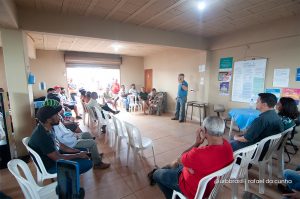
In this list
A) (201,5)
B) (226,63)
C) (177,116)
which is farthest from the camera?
(177,116)

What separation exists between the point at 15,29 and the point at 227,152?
346 centimetres

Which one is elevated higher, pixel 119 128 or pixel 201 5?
pixel 201 5

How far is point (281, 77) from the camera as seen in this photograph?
347 cm

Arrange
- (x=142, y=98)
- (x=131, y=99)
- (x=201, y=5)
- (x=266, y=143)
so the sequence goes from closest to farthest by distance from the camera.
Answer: (x=266, y=143) < (x=201, y=5) < (x=142, y=98) < (x=131, y=99)

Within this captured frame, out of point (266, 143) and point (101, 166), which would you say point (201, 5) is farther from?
point (101, 166)

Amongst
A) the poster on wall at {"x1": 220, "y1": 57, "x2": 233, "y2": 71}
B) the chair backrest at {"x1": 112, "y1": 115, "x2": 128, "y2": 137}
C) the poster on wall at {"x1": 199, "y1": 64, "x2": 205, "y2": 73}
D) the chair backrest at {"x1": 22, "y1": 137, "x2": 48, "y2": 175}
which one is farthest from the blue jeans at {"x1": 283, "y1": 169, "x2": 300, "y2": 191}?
the poster on wall at {"x1": 199, "y1": 64, "x2": 205, "y2": 73}

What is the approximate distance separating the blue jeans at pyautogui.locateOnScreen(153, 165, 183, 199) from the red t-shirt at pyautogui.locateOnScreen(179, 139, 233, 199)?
0.52ft

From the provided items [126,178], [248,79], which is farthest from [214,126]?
[248,79]

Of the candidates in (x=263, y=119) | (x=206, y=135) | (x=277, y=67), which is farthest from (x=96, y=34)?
(x=277, y=67)

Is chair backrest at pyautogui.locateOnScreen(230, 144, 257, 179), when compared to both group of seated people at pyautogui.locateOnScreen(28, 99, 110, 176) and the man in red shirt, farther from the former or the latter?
group of seated people at pyautogui.locateOnScreen(28, 99, 110, 176)

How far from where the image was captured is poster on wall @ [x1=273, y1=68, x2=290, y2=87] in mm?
3388

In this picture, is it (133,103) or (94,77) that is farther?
(94,77)

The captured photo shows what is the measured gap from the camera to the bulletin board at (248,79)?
3.80m

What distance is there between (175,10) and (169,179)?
8.89 ft
